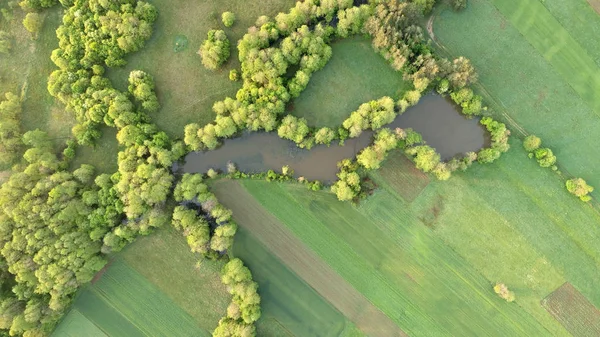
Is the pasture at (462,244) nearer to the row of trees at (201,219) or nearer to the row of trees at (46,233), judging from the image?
the row of trees at (201,219)

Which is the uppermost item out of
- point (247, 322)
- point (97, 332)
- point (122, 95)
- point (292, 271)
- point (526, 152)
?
point (526, 152)

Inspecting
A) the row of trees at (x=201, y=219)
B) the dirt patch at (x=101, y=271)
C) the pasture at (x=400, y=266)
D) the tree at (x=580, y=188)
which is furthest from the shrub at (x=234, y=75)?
the tree at (x=580, y=188)

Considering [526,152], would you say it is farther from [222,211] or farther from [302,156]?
[222,211]

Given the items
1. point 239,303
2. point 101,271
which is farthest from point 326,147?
point 101,271

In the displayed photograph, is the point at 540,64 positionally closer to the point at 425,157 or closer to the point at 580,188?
the point at 580,188

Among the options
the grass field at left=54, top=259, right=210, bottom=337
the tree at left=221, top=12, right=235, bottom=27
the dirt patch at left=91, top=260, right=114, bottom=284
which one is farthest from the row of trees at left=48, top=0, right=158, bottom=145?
the grass field at left=54, top=259, right=210, bottom=337

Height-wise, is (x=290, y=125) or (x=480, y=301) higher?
(x=290, y=125)

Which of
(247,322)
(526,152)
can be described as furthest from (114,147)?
(526,152)
